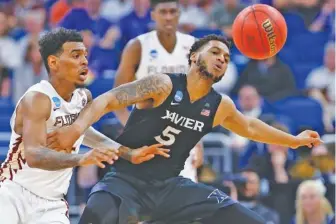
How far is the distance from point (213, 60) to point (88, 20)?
6555 millimetres

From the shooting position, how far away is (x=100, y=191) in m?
6.01

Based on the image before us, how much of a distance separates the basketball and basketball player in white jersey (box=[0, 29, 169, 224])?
1461mm

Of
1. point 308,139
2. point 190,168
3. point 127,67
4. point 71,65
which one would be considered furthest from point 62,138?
point 127,67

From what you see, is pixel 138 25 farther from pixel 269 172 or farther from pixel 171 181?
pixel 171 181

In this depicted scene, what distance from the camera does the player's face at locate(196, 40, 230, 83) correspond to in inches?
244

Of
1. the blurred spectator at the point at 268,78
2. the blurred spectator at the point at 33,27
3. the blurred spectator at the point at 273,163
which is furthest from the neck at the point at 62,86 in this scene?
the blurred spectator at the point at 33,27

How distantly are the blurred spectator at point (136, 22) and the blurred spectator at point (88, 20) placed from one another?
0.63 meters

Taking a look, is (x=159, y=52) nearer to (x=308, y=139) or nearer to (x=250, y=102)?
(x=308, y=139)

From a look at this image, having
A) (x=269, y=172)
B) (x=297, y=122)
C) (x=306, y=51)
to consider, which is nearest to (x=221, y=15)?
(x=306, y=51)

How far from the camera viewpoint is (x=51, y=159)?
5309mm

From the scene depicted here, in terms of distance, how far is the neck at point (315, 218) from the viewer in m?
8.82

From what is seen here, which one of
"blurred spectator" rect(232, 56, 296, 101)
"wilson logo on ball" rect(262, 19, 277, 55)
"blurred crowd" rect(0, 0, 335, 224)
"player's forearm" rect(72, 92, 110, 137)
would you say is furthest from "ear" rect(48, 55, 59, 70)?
"blurred spectator" rect(232, 56, 296, 101)

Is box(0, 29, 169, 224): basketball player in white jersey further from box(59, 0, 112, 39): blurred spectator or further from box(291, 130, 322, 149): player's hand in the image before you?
box(59, 0, 112, 39): blurred spectator

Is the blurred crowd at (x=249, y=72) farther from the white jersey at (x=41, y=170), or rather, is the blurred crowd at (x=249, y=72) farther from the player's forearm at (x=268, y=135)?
the white jersey at (x=41, y=170)
